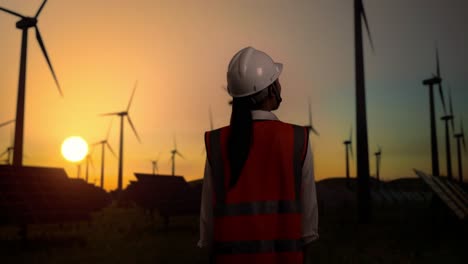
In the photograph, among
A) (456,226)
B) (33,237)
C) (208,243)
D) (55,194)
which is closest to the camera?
(208,243)

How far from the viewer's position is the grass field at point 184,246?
468 inches

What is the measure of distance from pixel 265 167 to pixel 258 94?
515 millimetres

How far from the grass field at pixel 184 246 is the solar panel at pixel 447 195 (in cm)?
100

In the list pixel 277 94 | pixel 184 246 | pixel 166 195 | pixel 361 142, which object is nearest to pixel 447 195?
pixel 361 142

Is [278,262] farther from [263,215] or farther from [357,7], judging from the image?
[357,7]

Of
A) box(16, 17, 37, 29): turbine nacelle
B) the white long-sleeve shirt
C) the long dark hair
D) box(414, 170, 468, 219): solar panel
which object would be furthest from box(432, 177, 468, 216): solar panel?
box(16, 17, 37, 29): turbine nacelle

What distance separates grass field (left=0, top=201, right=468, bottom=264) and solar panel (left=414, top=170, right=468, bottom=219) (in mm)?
997

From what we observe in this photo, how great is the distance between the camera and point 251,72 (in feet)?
10.1

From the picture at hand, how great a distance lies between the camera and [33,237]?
17.2 metres

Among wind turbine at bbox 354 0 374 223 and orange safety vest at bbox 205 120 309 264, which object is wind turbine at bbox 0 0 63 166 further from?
orange safety vest at bbox 205 120 309 264

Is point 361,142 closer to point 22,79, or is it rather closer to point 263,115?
point 22,79

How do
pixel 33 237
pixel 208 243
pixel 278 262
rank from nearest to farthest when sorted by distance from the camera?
pixel 278 262 → pixel 208 243 → pixel 33 237

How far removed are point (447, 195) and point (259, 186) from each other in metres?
15.8

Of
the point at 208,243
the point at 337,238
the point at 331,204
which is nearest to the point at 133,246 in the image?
the point at 337,238
